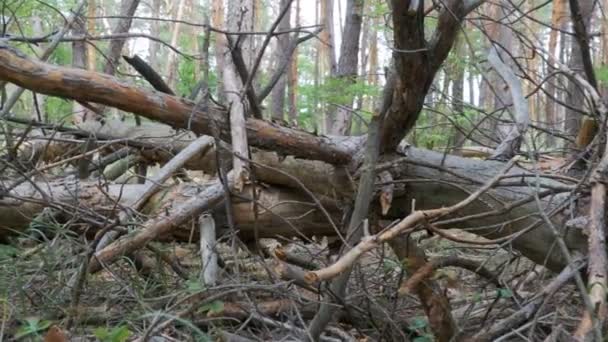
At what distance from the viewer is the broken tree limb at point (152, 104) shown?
2.48 meters

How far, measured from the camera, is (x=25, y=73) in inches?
97.1

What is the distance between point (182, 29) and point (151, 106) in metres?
22.8

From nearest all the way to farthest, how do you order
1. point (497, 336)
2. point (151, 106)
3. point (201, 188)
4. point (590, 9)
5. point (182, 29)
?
1. point (497, 336)
2. point (151, 106)
3. point (201, 188)
4. point (590, 9)
5. point (182, 29)

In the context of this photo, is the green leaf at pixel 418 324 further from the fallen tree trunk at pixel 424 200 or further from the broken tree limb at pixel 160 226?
the broken tree limb at pixel 160 226

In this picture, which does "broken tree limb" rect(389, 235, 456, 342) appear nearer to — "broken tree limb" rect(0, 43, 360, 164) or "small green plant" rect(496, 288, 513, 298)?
"small green plant" rect(496, 288, 513, 298)

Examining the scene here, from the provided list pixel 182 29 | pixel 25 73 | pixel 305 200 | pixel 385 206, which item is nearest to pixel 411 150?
pixel 385 206

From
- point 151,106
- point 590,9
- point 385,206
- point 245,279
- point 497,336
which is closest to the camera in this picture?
point 497,336

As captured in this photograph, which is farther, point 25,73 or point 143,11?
point 143,11

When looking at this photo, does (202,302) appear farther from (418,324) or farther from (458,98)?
(458,98)

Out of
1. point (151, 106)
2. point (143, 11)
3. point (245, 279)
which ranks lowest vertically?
point (245, 279)

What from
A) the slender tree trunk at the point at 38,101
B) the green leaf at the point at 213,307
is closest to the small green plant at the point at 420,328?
the green leaf at the point at 213,307

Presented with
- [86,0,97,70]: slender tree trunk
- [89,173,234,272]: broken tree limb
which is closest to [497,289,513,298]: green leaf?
[89,173,234,272]: broken tree limb

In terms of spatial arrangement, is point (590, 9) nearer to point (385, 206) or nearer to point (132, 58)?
point (385, 206)

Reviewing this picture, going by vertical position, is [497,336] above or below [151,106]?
below
